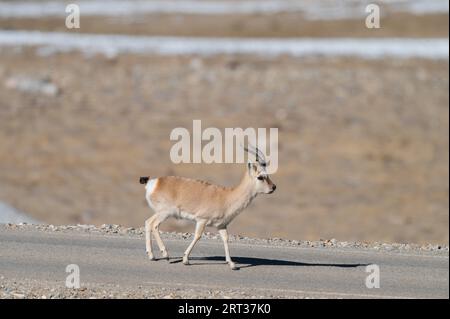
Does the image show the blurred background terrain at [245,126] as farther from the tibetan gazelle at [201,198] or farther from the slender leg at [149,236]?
the tibetan gazelle at [201,198]

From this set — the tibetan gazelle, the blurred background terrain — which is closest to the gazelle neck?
the tibetan gazelle

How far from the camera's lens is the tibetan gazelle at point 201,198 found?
1226 centimetres

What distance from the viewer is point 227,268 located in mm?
12578

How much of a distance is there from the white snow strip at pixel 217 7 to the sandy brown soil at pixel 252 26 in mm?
2965

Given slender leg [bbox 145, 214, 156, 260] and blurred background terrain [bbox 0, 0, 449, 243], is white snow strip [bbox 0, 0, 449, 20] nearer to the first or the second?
blurred background terrain [bbox 0, 0, 449, 243]

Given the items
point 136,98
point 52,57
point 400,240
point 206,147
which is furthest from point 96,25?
point 400,240

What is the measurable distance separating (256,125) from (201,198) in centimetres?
1726

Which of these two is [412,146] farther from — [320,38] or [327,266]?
[320,38]

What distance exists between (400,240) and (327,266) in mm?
9283

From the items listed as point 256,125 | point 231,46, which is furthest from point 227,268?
point 231,46

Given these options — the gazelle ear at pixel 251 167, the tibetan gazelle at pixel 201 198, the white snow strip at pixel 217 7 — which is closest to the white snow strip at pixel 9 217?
the tibetan gazelle at pixel 201 198

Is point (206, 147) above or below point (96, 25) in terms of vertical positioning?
below
